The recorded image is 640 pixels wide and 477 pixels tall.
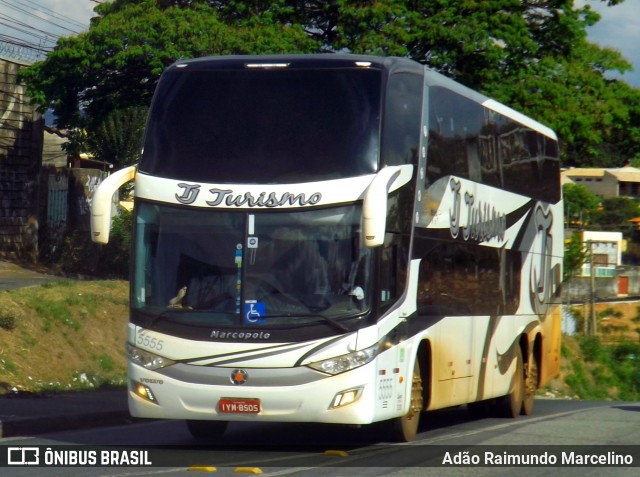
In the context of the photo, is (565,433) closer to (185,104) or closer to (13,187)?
(185,104)

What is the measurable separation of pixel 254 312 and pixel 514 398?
7.31 meters

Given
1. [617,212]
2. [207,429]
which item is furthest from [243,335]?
[617,212]

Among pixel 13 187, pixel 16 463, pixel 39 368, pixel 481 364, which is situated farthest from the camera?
pixel 13 187

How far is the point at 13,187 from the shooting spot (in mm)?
31344

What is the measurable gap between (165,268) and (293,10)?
1982 cm

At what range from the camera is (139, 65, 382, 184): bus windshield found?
1048 centimetres

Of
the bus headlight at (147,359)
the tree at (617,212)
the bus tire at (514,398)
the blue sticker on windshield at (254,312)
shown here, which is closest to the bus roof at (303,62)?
the blue sticker on windshield at (254,312)

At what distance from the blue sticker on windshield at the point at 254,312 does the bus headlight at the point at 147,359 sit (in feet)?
2.79

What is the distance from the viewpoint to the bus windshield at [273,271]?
1025 cm

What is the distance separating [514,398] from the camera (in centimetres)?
1642

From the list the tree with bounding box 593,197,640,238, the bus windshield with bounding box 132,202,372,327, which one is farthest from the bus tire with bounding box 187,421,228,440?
the tree with bounding box 593,197,640,238

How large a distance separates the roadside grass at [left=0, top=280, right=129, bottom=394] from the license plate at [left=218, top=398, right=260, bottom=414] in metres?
6.53

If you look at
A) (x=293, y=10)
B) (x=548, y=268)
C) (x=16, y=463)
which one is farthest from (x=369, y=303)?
(x=293, y=10)

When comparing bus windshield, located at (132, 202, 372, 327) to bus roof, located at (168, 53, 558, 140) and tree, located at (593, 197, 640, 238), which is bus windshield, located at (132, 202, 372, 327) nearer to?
bus roof, located at (168, 53, 558, 140)
